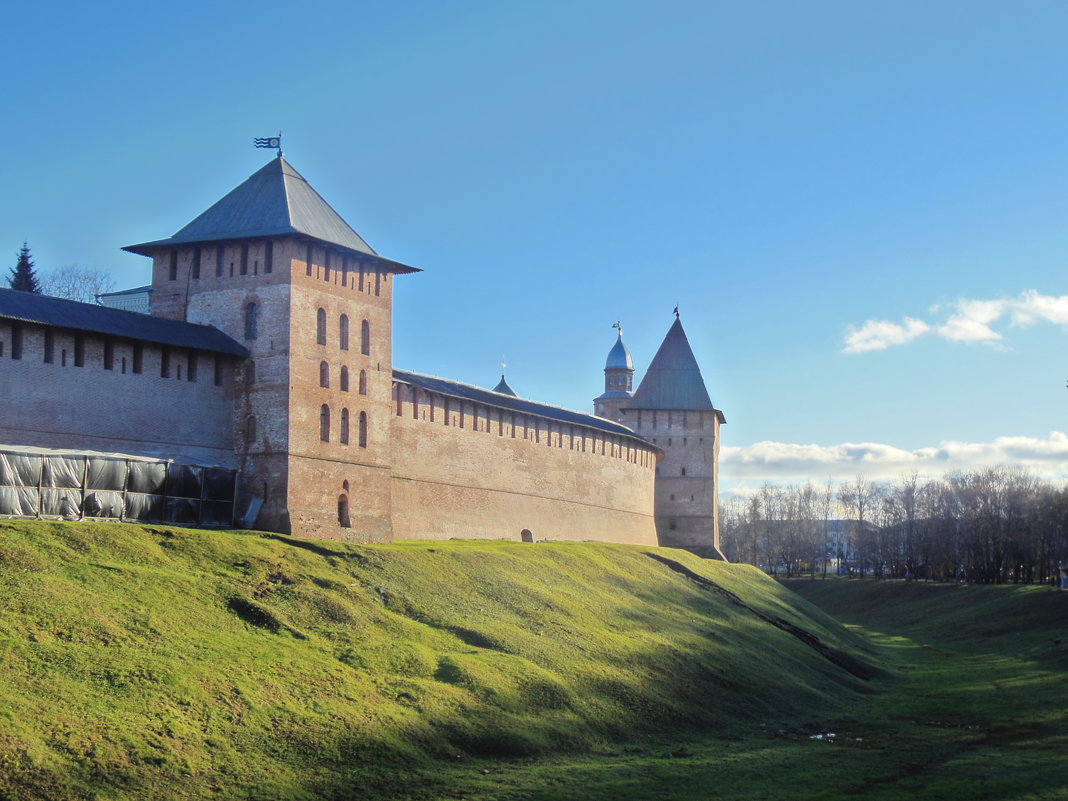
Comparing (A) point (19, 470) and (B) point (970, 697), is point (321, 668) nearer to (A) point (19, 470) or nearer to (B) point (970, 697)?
(A) point (19, 470)

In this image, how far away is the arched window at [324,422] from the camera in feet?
89.3

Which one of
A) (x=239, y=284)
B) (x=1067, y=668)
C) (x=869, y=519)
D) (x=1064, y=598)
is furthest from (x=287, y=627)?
(x=869, y=519)

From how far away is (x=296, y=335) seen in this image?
2672 centimetres

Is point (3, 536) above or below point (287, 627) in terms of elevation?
above

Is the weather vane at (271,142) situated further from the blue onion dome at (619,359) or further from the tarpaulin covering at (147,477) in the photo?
the blue onion dome at (619,359)

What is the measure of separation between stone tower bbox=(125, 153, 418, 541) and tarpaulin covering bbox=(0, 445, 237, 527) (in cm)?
93

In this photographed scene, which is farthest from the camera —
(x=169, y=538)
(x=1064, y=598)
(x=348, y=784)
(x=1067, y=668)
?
(x=1064, y=598)

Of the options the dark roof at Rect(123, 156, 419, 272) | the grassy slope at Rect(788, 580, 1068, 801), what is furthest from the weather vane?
the grassy slope at Rect(788, 580, 1068, 801)

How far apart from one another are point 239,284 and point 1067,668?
2336 cm

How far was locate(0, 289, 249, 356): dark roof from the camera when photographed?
23516 millimetres

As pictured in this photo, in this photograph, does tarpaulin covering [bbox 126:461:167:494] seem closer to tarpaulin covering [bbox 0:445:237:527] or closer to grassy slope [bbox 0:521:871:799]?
tarpaulin covering [bbox 0:445:237:527]

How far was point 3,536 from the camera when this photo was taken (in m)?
19.4

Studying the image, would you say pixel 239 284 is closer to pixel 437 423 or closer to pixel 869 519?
pixel 437 423

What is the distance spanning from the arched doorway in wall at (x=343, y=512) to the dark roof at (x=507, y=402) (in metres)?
5.24
